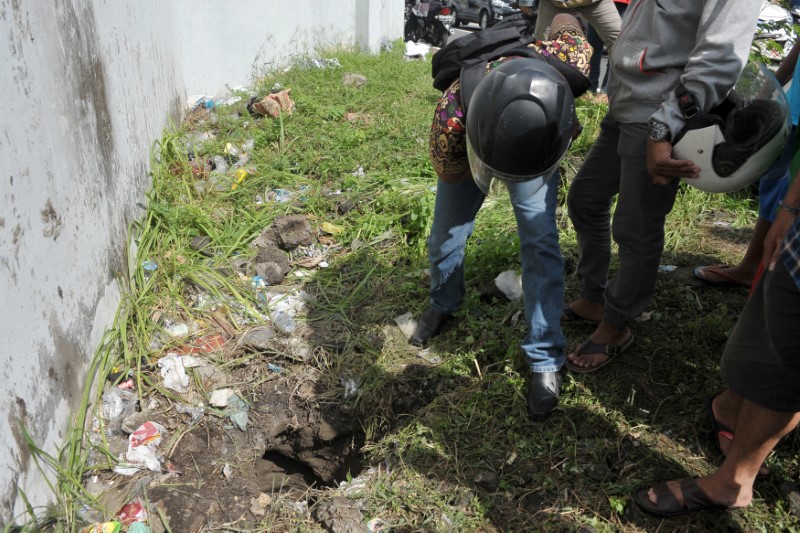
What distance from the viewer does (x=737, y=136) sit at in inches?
77.3

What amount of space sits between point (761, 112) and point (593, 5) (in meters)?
2.27

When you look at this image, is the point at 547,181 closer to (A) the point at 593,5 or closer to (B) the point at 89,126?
(B) the point at 89,126

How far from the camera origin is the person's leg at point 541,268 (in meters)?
2.18

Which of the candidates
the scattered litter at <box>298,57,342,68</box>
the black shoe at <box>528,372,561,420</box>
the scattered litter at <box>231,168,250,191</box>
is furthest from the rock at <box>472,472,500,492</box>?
the scattered litter at <box>298,57,342,68</box>

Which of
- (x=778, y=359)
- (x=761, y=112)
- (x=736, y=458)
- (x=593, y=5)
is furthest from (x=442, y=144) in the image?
(x=593, y=5)

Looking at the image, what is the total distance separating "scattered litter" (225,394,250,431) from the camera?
2.65 meters

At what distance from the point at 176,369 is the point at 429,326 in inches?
47.3

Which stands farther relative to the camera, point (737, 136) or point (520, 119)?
point (737, 136)

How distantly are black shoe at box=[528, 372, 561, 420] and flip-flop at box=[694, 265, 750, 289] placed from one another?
109 centimetres

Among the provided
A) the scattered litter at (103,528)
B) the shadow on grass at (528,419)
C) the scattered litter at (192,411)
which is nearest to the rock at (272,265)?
the shadow on grass at (528,419)

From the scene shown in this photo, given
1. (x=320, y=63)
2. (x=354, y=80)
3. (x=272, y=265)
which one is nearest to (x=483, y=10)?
(x=320, y=63)

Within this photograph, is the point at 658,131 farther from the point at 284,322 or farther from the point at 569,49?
the point at 284,322

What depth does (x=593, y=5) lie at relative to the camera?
12.8ft

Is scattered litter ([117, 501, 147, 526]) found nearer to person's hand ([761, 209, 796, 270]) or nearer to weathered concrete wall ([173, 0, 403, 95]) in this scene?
person's hand ([761, 209, 796, 270])
